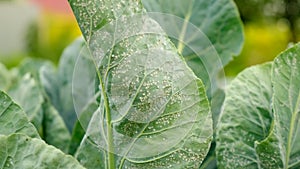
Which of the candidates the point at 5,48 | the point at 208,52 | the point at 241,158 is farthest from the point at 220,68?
the point at 5,48

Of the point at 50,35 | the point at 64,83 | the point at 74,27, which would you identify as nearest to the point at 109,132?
the point at 64,83

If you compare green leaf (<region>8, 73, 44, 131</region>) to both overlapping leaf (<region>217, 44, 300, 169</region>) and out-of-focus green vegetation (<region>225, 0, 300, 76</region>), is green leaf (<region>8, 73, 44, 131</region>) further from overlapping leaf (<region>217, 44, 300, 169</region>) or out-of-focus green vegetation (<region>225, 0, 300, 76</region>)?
out-of-focus green vegetation (<region>225, 0, 300, 76</region>)

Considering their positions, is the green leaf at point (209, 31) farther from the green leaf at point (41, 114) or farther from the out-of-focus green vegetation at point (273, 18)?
the out-of-focus green vegetation at point (273, 18)

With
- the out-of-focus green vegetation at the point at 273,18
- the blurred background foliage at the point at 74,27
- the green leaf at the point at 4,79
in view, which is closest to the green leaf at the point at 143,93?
the green leaf at the point at 4,79

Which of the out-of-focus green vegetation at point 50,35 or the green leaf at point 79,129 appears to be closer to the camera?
the green leaf at point 79,129

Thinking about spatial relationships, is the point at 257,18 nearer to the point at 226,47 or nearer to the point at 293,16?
the point at 293,16

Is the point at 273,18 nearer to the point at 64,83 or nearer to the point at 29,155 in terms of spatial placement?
the point at 64,83
